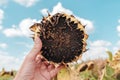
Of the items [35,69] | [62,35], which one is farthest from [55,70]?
[62,35]

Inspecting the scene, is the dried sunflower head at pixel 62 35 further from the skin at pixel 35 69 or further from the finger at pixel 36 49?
the skin at pixel 35 69

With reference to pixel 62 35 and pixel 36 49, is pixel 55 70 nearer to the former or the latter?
pixel 36 49

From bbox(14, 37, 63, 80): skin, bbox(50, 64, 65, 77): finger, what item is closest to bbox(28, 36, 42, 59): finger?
bbox(14, 37, 63, 80): skin

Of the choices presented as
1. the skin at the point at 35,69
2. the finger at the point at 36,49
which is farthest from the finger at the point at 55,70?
the finger at the point at 36,49

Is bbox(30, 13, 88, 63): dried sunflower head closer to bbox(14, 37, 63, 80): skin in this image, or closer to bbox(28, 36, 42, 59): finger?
bbox(28, 36, 42, 59): finger

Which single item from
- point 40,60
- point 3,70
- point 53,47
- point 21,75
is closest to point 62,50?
point 53,47

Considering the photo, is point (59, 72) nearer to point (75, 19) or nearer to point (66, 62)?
point (66, 62)
